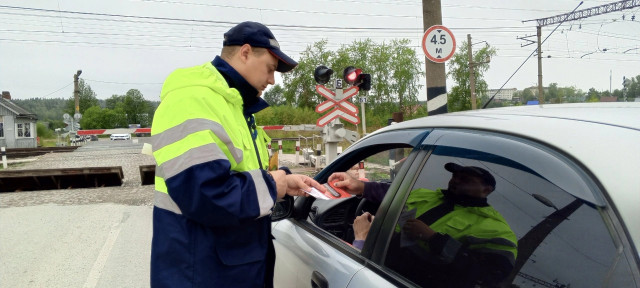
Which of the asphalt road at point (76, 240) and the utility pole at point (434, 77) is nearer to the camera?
the asphalt road at point (76, 240)

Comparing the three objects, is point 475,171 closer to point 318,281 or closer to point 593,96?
point 318,281

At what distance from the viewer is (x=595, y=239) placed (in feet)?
3.69

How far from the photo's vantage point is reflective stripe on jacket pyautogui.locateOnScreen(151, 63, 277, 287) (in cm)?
178

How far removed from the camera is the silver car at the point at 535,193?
1.09 metres

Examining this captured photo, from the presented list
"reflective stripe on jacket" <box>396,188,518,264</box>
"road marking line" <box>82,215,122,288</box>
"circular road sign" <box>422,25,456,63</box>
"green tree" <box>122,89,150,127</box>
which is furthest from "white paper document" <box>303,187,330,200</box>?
"green tree" <box>122,89,150,127</box>

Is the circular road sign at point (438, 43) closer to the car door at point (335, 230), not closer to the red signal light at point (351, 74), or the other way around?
the red signal light at point (351, 74)

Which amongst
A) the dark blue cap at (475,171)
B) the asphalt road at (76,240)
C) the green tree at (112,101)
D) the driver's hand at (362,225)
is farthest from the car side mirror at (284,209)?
the green tree at (112,101)

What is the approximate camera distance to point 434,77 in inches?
313

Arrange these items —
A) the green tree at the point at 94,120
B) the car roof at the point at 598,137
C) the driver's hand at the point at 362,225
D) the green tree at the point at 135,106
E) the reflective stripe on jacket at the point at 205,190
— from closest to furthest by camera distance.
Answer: the car roof at the point at 598,137, the reflective stripe on jacket at the point at 205,190, the driver's hand at the point at 362,225, the green tree at the point at 94,120, the green tree at the point at 135,106

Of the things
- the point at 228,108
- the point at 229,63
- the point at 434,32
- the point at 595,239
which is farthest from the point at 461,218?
the point at 434,32

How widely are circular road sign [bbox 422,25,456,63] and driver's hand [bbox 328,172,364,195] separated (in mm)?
5086

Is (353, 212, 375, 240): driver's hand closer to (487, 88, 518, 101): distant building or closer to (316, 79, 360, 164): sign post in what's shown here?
(487, 88, 518, 101): distant building

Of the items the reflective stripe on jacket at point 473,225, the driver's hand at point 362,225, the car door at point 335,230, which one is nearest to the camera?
the reflective stripe on jacket at point 473,225

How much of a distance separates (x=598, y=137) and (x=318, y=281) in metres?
1.29
